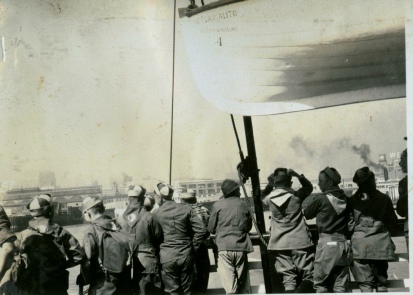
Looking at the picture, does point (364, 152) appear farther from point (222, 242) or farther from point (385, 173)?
point (222, 242)

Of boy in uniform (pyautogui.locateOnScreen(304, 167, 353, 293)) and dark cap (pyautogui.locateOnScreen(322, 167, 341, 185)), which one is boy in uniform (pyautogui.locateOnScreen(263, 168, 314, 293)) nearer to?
boy in uniform (pyautogui.locateOnScreen(304, 167, 353, 293))

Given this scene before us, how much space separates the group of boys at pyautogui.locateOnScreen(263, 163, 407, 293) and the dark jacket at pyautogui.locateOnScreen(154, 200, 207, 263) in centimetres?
67

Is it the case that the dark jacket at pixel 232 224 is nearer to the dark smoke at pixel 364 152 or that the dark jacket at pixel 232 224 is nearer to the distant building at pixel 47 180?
the dark smoke at pixel 364 152

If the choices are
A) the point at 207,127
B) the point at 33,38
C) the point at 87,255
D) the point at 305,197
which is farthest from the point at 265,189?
the point at 33,38

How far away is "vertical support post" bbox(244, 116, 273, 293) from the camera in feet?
11.9

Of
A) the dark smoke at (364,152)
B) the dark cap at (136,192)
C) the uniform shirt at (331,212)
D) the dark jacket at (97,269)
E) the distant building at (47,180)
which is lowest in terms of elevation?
the dark jacket at (97,269)

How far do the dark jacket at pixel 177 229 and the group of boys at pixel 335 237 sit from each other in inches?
26.3

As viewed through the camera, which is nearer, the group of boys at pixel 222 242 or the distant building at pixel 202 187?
the group of boys at pixel 222 242

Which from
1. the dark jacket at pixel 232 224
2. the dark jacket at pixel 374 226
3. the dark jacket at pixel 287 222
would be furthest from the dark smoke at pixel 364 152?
the dark jacket at pixel 232 224

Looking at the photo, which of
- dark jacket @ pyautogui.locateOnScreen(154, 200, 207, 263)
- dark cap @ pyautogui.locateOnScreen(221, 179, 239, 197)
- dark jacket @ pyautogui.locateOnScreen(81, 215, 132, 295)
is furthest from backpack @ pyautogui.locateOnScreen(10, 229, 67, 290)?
dark cap @ pyautogui.locateOnScreen(221, 179, 239, 197)

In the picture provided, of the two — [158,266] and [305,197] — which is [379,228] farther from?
[158,266]

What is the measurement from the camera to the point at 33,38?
4164 mm

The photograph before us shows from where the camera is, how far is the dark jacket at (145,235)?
11.8 feet

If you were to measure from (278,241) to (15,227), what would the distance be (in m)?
2.53
